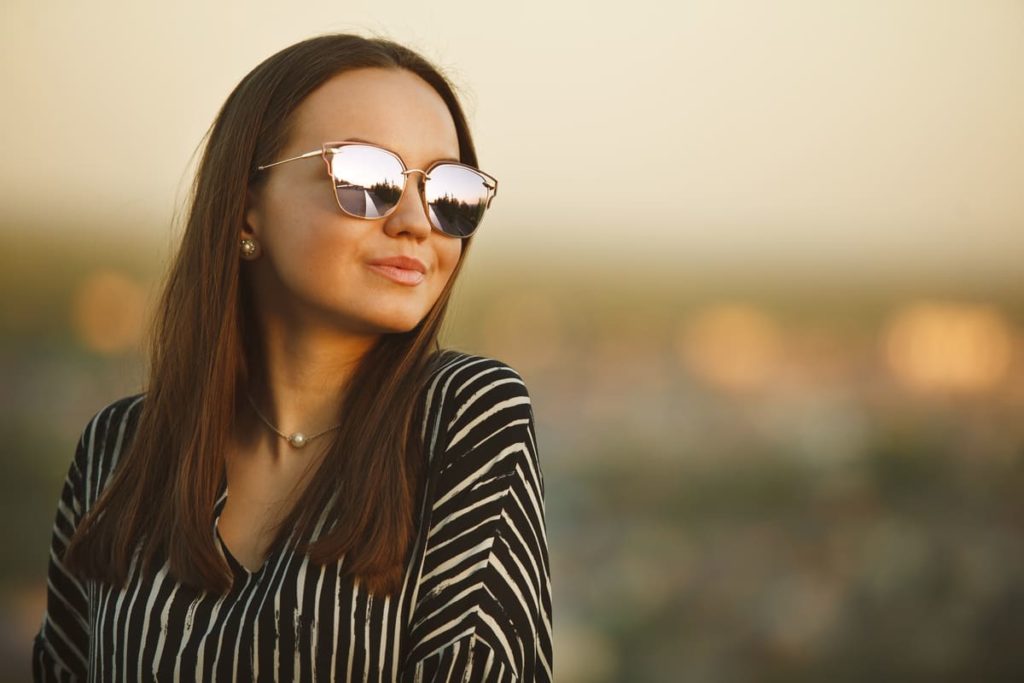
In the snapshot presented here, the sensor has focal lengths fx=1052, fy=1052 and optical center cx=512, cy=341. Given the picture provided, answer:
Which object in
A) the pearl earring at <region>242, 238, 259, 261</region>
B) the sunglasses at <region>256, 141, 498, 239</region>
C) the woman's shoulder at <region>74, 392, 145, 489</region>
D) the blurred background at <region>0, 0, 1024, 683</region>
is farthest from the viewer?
the blurred background at <region>0, 0, 1024, 683</region>

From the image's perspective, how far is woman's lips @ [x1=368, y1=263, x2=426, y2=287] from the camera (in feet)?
5.12

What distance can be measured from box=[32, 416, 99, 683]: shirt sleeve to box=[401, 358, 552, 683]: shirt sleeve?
0.74 metres

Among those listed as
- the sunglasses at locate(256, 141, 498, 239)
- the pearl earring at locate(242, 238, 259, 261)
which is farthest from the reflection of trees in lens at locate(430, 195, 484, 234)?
the pearl earring at locate(242, 238, 259, 261)

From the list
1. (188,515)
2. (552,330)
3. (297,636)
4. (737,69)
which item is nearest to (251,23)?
(552,330)

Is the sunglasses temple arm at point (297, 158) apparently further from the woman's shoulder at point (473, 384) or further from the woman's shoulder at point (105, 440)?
the woman's shoulder at point (105, 440)

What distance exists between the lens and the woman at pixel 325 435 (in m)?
1.46

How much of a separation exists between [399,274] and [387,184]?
134mm

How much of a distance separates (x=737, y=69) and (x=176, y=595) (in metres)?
2.45

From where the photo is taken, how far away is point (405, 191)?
157 centimetres

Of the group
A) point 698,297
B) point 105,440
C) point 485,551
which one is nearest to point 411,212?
point 485,551

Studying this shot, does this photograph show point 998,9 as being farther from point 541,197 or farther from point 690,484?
point 690,484

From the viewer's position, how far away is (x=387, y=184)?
61.0 inches

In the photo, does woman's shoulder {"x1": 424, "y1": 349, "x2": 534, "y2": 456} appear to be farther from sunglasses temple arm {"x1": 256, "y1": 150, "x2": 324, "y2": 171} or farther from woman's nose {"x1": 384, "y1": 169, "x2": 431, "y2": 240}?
sunglasses temple arm {"x1": 256, "y1": 150, "x2": 324, "y2": 171}

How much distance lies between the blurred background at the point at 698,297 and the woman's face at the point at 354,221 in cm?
151
